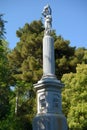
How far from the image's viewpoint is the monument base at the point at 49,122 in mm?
19031

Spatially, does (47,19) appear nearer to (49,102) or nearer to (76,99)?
(49,102)

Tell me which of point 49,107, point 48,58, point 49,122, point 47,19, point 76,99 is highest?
point 47,19

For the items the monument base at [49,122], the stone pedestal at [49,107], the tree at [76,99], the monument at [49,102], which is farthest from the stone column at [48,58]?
the tree at [76,99]

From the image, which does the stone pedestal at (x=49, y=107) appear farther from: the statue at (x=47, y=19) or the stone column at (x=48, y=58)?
the statue at (x=47, y=19)

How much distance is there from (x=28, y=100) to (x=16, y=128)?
385cm

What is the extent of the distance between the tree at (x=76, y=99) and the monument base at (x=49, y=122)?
856 cm

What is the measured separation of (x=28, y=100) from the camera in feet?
112

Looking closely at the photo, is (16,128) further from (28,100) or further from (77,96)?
(77,96)

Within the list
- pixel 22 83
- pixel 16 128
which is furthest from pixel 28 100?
pixel 16 128

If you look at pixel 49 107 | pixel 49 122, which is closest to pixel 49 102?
pixel 49 107

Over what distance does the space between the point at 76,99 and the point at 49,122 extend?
33.4 feet

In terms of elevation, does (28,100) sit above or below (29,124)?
above

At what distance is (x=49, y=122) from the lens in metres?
19.1

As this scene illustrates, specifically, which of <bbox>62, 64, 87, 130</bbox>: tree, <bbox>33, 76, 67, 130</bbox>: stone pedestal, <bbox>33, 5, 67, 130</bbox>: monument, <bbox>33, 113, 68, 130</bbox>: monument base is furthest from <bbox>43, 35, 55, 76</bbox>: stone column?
<bbox>62, 64, 87, 130</bbox>: tree
